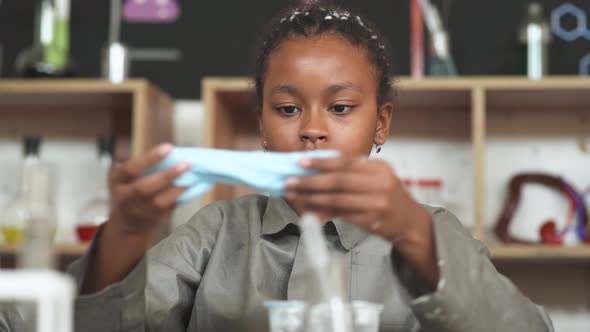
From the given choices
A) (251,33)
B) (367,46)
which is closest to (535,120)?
(251,33)

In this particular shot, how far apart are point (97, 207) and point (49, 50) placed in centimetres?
46

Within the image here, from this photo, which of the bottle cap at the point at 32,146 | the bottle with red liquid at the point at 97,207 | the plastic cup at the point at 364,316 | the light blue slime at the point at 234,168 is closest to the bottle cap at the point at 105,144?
the bottle with red liquid at the point at 97,207

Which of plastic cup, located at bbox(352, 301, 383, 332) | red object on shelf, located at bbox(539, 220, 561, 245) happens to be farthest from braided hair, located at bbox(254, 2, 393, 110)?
red object on shelf, located at bbox(539, 220, 561, 245)

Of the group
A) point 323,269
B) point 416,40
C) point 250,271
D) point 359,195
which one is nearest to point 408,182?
point 416,40

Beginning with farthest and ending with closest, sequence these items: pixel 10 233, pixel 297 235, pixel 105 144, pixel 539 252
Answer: pixel 105 144, pixel 10 233, pixel 539 252, pixel 297 235

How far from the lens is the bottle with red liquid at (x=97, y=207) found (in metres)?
2.33

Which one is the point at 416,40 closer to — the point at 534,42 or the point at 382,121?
the point at 534,42

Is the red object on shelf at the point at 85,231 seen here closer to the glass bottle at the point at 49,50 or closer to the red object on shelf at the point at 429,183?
the glass bottle at the point at 49,50

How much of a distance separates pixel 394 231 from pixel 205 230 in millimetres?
544

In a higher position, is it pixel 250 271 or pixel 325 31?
pixel 325 31

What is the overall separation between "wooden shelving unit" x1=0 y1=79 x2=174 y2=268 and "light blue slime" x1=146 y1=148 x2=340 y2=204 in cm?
144

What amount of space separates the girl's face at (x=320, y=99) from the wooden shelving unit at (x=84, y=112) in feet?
3.61

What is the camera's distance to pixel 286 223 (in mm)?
1227

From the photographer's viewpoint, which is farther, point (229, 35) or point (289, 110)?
point (229, 35)
